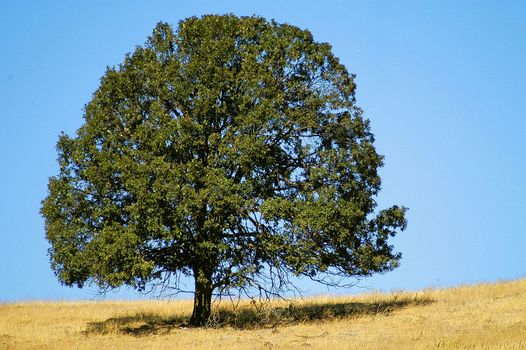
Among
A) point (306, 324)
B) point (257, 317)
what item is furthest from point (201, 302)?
point (306, 324)

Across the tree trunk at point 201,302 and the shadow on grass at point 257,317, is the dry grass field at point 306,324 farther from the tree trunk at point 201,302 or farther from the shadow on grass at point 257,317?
the tree trunk at point 201,302

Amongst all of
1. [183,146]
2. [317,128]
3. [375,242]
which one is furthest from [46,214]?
[375,242]

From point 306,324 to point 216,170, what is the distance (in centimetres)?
886

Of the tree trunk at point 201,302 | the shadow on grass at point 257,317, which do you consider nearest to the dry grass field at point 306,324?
the shadow on grass at point 257,317

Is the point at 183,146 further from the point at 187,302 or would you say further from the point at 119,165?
the point at 187,302

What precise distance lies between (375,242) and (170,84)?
11803 millimetres

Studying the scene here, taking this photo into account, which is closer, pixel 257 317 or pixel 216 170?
pixel 216 170

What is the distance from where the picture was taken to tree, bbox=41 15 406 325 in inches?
1174

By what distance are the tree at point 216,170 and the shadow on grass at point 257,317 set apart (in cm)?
203

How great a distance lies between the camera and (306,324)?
33.0 m

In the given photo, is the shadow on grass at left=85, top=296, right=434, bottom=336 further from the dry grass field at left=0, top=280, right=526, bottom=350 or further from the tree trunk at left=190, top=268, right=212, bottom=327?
the tree trunk at left=190, top=268, right=212, bottom=327

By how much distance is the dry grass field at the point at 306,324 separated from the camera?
1102 inches

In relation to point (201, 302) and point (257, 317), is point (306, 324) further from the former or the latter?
point (201, 302)

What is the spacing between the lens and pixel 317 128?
3284cm
